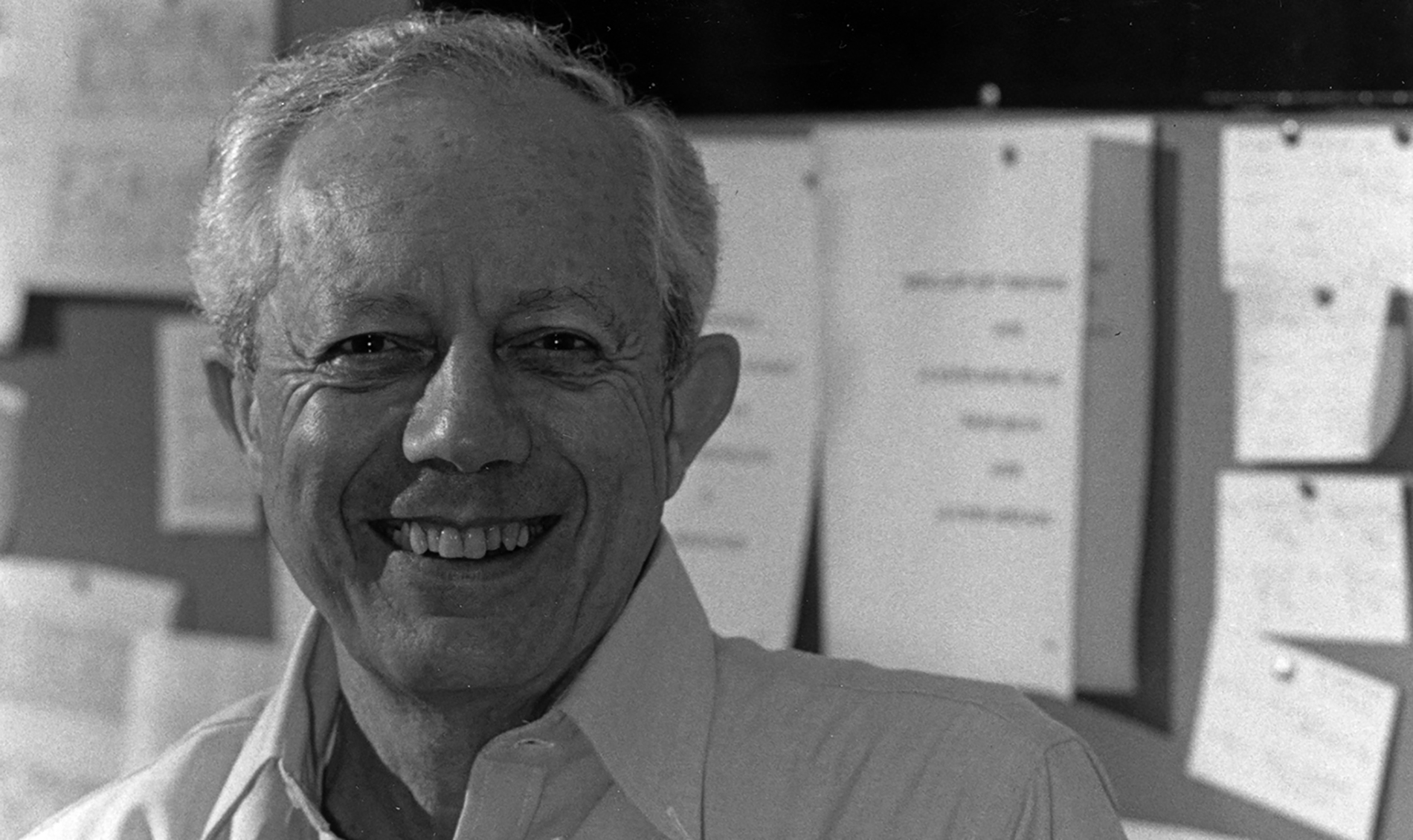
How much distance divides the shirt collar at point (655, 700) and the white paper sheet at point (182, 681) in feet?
1.84

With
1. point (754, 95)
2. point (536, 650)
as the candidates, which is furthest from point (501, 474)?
point (754, 95)

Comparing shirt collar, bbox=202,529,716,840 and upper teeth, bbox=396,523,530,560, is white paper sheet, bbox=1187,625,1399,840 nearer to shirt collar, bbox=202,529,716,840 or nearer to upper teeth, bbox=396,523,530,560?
shirt collar, bbox=202,529,716,840

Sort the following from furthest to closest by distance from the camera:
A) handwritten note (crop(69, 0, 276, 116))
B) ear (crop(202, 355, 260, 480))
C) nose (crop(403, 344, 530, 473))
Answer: handwritten note (crop(69, 0, 276, 116)) → ear (crop(202, 355, 260, 480)) → nose (crop(403, 344, 530, 473))

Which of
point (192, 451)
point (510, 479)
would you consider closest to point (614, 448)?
point (510, 479)

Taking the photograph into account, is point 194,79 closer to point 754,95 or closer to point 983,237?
point 754,95

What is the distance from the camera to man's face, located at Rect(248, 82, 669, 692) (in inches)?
26.9

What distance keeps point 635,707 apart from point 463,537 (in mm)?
116

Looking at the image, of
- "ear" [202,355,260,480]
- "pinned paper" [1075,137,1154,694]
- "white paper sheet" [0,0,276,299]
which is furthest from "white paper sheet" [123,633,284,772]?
"pinned paper" [1075,137,1154,694]

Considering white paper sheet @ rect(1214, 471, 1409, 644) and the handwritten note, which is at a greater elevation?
the handwritten note

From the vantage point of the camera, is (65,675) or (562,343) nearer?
(562,343)

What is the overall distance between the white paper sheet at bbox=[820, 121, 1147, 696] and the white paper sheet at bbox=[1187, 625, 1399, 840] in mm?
89

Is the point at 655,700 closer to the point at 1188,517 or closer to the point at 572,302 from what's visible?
the point at 572,302

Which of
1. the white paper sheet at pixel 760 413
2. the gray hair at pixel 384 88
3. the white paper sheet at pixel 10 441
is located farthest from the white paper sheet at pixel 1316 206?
the white paper sheet at pixel 10 441

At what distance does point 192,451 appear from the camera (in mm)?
1251
